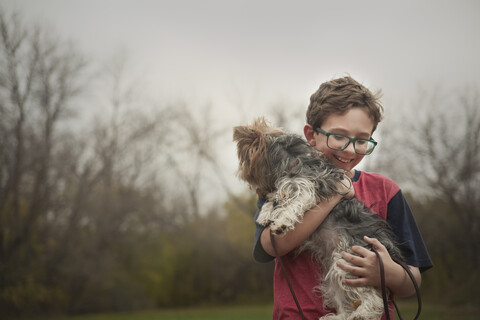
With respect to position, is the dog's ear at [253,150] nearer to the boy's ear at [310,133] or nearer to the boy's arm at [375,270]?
the boy's ear at [310,133]

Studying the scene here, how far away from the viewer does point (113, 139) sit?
2517 cm

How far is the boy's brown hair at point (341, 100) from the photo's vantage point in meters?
2.74

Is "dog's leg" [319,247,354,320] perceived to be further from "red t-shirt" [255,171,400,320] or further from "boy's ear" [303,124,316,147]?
"boy's ear" [303,124,316,147]

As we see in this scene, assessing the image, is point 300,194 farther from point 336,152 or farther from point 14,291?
point 14,291

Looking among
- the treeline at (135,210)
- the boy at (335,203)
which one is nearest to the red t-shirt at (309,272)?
the boy at (335,203)

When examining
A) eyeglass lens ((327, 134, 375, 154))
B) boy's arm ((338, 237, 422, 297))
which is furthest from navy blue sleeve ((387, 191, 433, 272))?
eyeglass lens ((327, 134, 375, 154))

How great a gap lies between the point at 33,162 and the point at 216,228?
48.3 feet

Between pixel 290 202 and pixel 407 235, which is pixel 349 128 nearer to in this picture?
pixel 290 202

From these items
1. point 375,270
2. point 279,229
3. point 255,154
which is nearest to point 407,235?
point 375,270

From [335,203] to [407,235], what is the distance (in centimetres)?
52

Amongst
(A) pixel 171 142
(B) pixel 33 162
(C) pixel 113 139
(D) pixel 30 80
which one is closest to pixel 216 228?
(A) pixel 171 142

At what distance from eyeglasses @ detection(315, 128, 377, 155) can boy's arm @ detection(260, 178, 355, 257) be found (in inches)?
12.2

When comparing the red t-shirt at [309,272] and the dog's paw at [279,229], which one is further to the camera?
the dog's paw at [279,229]

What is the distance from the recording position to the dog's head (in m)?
3.25
